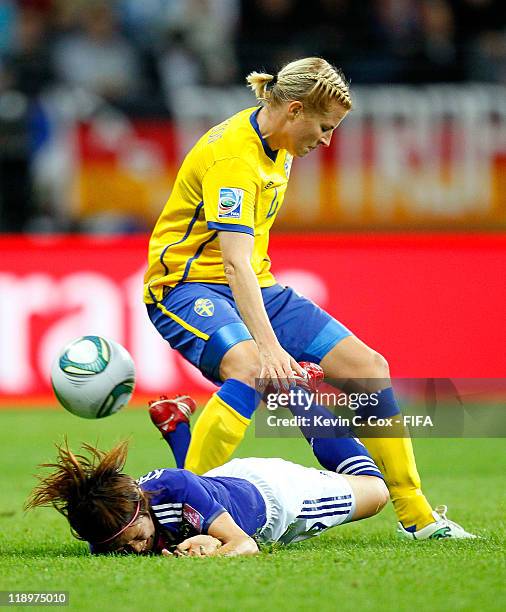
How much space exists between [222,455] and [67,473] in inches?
29.1

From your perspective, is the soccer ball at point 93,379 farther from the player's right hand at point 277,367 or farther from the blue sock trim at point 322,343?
the player's right hand at point 277,367

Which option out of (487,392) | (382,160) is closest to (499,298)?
(487,392)

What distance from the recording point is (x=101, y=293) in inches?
402

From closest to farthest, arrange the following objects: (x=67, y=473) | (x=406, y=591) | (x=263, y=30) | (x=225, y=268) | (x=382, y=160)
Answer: (x=406, y=591) → (x=67, y=473) → (x=225, y=268) → (x=382, y=160) → (x=263, y=30)

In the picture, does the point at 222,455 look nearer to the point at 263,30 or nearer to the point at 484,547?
the point at 484,547

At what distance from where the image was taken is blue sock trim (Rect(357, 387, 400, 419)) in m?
5.19

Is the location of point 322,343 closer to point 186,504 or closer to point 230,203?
point 230,203

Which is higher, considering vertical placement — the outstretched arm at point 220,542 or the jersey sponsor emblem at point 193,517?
the jersey sponsor emblem at point 193,517

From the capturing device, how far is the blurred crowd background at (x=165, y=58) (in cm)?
1198

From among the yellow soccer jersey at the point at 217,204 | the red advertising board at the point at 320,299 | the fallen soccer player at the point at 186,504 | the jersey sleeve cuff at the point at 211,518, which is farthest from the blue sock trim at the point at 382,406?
the red advertising board at the point at 320,299

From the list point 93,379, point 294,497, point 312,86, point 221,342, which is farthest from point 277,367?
point 93,379

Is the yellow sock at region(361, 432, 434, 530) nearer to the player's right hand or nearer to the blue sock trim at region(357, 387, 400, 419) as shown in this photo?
the blue sock trim at region(357, 387, 400, 419)

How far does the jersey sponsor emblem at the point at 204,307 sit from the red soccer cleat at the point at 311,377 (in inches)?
17.0

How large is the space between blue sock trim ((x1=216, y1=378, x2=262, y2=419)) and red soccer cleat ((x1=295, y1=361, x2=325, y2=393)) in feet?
0.67
